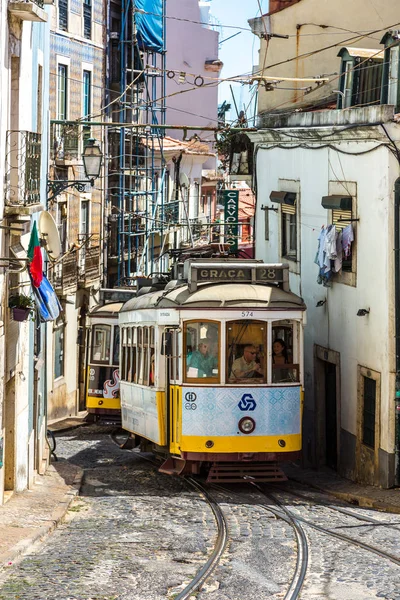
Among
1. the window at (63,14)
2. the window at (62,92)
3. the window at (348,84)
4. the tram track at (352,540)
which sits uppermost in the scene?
the window at (63,14)

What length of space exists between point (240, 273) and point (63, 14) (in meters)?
17.7

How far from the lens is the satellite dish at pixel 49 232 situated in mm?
17938

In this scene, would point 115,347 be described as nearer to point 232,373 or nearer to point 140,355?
point 140,355

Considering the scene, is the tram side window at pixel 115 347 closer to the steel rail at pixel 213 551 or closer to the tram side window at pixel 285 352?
the steel rail at pixel 213 551

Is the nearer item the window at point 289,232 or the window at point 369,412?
A: the window at point 369,412

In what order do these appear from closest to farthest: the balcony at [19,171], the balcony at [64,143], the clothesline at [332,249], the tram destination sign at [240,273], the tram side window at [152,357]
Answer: the balcony at [19,171], the tram destination sign at [240,273], the tram side window at [152,357], the clothesline at [332,249], the balcony at [64,143]

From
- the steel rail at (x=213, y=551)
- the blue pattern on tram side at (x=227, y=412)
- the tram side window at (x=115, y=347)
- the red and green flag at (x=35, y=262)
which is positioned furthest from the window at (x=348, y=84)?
the tram side window at (x=115, y=347)

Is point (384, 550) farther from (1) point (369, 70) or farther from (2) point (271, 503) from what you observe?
(1) point (369, 70)

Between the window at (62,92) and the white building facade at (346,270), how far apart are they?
985cm

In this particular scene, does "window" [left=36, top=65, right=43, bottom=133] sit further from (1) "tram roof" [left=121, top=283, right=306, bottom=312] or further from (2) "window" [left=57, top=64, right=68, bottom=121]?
(2) "window" [left=57, top=64, right=68, bottom=121]

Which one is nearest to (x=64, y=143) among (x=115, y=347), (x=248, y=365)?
(x=115, y=347)

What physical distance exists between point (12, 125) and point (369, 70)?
22.6ft

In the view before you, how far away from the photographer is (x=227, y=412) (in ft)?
54.5

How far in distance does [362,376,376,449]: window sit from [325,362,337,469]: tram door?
209cm
